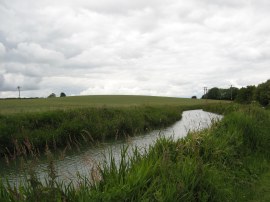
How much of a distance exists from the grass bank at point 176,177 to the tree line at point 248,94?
18716 millimetres

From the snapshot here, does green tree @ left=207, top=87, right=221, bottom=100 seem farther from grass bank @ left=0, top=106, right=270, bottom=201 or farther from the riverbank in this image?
grass bank @ left=0, top=106, right=270, bottom=201

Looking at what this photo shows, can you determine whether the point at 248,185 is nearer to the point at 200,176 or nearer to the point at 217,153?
the point at 217,153

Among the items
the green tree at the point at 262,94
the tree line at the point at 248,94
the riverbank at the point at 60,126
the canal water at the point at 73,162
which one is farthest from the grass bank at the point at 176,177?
the green tree at the point at 262,94

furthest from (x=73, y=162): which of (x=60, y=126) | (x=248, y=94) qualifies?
(x=248, y=94)

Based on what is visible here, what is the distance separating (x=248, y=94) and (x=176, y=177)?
7768cm

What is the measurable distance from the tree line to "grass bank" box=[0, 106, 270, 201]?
61.4ft

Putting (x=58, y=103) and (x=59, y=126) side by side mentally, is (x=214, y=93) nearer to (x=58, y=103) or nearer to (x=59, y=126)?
(x=58, y=103)

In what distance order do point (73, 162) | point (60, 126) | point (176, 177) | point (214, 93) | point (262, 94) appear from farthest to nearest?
point (214, 93), point (262, 94), point (60, 126), point (73, 162), point (176, 177)

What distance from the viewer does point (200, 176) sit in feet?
19.2

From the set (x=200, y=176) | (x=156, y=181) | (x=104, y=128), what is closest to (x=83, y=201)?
(x=156, y=181)

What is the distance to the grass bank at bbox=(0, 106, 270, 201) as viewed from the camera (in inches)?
186

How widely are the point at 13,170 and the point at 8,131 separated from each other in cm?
508

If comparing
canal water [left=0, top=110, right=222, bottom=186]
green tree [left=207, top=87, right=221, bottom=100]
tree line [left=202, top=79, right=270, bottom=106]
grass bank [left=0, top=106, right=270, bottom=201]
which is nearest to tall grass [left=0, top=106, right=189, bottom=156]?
canal water [left=0, top=110, right=222, bottom=186]

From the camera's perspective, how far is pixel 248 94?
78.1 meters
